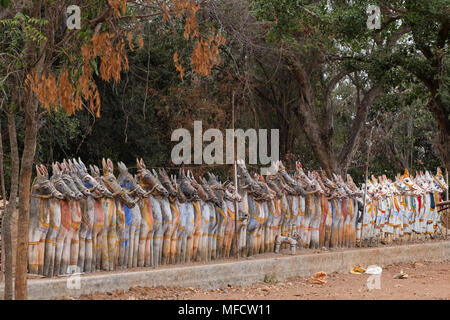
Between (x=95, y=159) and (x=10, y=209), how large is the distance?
11.6m

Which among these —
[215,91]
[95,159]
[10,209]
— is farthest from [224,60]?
[10,209]

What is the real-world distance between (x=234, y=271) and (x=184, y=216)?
4.54ft

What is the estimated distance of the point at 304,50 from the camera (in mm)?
20891

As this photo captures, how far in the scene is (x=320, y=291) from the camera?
12.5m

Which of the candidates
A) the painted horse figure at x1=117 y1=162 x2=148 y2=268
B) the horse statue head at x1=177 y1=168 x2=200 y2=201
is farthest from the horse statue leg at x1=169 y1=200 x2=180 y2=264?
the painted horse figure at x1=117 y1=162 x2=148 y2=268

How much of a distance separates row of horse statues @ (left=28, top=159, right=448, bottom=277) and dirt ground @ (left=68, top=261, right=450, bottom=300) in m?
1.04

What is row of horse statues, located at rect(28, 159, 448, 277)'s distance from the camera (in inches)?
434

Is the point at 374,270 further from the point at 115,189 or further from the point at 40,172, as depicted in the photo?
the point at 40,172

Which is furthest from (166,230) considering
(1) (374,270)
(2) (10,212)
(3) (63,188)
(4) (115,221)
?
(1) (374,270)

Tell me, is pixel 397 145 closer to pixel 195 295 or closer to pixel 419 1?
pixel 419 1

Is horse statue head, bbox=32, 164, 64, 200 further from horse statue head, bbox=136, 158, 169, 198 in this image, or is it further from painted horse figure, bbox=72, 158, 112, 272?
horse statue head, bbox=136, 158, 169, 198

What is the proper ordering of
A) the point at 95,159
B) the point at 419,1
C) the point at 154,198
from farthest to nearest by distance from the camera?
the point at 95,159 → the point at 419,1 → the point at 154,198

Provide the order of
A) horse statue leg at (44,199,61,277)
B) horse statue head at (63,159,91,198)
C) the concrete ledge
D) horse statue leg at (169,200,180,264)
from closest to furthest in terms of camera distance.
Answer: the concrete ledge → horse statue leg at (44,199,61,277) → horse statue head at (63,159,91,198) → horse statue leg at (169,200,180,264)

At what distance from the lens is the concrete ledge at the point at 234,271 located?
1014cm
